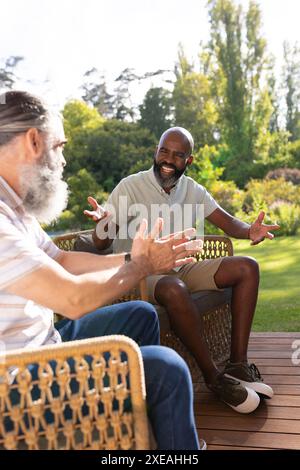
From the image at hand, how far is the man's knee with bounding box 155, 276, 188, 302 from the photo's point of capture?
196cm

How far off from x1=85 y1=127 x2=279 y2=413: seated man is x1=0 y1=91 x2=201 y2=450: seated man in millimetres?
474

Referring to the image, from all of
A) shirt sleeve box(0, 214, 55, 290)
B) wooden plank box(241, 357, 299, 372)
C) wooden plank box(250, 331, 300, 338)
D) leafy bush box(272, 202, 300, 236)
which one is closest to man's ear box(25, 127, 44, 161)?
shirt sleeve box(0, 214, 55, 290)

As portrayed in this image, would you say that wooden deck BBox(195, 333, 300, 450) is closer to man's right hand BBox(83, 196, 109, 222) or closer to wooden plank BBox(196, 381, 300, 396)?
wooden plank BBox(196, 381, 300, 396)

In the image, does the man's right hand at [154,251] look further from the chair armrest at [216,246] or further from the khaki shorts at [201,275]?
the chair armrest at [216,246]

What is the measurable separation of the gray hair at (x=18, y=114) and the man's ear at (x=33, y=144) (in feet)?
0.04

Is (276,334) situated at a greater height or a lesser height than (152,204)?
lesser

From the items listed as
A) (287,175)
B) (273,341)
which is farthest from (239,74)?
(273,341)

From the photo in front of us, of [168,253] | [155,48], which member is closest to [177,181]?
[168,253]

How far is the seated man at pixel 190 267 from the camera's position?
195 cm

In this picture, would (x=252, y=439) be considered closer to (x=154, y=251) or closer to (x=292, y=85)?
(x=154, y=251)

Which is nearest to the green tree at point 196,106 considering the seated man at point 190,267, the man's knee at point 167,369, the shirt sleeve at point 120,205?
the seated man at point 190,267

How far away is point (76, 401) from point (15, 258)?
Result: 0.96 ft

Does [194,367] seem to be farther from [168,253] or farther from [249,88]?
[249,88]

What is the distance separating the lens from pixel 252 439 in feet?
5.46
